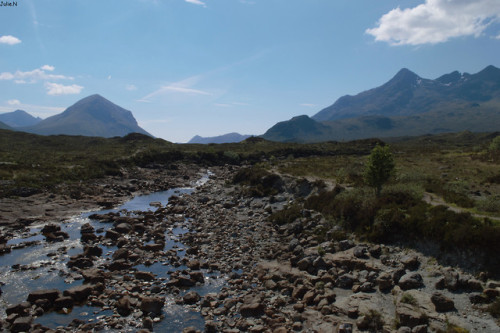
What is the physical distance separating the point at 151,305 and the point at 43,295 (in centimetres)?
594

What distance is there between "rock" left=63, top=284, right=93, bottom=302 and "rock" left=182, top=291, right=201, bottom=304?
5443 millimetres

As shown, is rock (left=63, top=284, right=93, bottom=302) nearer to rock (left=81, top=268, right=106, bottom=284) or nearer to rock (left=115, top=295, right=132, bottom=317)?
rock (left=81, top=268, right=106, bottom=284)

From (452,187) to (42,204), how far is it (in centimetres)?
4472

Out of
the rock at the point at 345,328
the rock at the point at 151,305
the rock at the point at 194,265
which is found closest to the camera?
the rock at the point at 345,328

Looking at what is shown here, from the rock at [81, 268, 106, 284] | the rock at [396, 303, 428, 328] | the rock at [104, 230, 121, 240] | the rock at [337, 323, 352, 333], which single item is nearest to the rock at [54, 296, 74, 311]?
the rock at [81, 268, 106, 284]

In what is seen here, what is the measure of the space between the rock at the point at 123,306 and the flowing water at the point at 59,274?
44 cm

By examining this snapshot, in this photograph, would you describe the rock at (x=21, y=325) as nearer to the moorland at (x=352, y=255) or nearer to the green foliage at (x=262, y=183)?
the moorland at (x=352, y=255)

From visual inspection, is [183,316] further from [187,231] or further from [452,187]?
[452,187]

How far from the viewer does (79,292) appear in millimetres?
17062

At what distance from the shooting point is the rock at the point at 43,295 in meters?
16.3

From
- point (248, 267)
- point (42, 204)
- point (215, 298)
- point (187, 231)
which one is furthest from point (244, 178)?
point (215, 298)

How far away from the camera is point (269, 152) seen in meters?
97.1

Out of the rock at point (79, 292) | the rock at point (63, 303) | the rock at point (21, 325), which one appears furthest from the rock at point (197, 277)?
the rock at point (21, 325)

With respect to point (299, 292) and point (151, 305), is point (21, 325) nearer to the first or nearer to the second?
point (151, 305)
